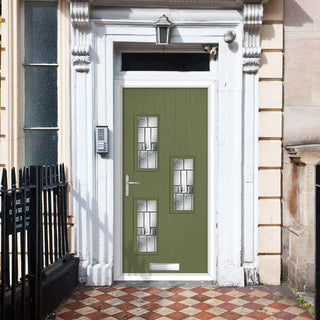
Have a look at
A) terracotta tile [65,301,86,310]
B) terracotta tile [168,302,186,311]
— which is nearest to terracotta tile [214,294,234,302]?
terracotta tile [168,302,186,311]

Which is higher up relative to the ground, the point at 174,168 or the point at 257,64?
the point at 257,64

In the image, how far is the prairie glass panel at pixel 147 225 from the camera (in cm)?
500

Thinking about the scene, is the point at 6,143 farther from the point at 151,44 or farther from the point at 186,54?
the point at 186,54

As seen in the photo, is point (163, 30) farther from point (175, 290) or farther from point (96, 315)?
point (96, 315)

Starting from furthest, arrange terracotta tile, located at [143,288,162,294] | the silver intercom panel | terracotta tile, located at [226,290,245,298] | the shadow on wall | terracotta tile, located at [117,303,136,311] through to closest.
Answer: the shadow on wall
the silver intercom panel
terracotta tile, located at [143,288,162,294]
terracotta tile, located at [226,290,245,298]
terracotta tile, located at [117,303,136,311]

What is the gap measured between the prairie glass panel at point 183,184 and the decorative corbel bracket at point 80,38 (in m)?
1.55

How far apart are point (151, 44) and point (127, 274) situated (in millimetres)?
2736

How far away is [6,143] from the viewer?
15.9 feet

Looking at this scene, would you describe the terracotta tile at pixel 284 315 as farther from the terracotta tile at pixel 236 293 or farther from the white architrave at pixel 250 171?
the white architrave at pixel 250 171

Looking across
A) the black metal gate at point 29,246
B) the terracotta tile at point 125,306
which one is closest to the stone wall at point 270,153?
the terracotta tile at point 125,306

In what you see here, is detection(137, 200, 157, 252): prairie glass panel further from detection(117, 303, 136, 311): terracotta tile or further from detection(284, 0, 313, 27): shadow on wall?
detection(284, 0, 313, 27): shadow on wall

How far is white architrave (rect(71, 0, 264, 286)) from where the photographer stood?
4801 mm

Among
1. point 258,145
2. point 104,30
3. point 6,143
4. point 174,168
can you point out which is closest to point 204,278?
point 174,168

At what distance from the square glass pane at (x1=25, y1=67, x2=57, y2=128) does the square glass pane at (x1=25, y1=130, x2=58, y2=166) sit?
0.10 meters
